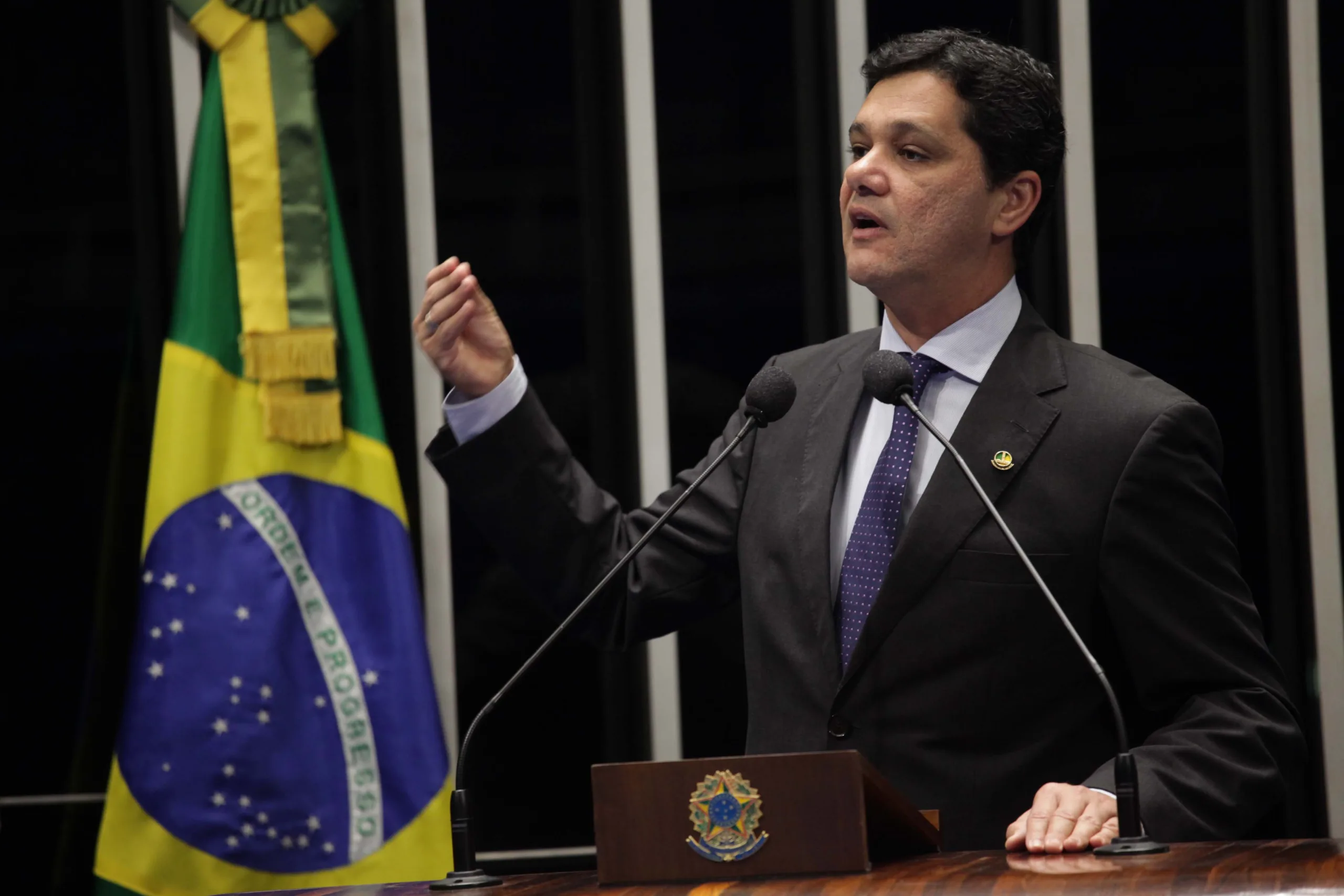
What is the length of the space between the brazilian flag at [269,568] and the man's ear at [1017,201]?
1431 millimetres

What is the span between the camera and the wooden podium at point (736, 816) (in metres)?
1.32

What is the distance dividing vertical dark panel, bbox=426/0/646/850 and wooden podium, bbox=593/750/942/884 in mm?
2009

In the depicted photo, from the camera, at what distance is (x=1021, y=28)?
135 inches

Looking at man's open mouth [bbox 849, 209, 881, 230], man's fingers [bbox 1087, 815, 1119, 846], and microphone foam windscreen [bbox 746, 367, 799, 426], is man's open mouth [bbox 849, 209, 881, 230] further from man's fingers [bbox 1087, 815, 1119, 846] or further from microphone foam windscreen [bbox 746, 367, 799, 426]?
man's fingers [bbox 1087, 815, 1119, 846]

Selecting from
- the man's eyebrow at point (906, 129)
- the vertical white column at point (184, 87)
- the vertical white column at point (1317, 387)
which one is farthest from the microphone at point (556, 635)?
the vertical white column at point (1317, 387)

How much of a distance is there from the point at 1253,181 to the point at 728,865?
2.60 metres

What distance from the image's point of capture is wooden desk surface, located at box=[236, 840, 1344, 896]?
46.9 inches

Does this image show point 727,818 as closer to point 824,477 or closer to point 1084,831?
point 1084,831

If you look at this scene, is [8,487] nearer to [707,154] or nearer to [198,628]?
[198,628]

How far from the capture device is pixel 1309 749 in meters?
3.39

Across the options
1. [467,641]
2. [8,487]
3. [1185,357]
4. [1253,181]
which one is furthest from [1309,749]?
[8,487]

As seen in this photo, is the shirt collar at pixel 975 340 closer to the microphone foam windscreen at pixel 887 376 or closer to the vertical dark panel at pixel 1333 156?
the microphone foam windscreen at pixel 887 376

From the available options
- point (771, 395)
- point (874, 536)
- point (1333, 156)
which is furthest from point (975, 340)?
point (1333, 156)

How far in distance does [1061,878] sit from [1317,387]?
96.0 inches
